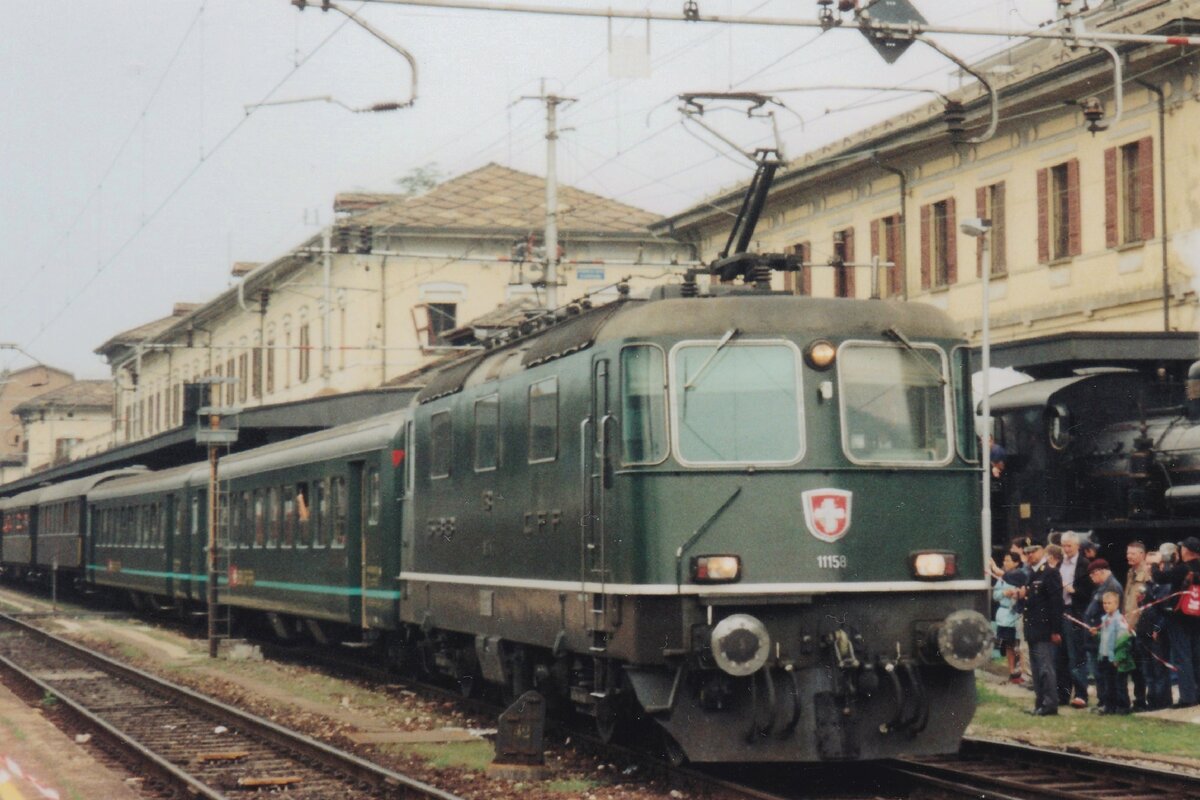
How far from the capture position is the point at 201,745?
52.7ft

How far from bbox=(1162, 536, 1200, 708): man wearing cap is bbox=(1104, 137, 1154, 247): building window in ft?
46.7

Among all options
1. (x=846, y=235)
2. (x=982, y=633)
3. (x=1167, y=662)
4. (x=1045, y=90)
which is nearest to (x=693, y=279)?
Result: (x=982, y=633)

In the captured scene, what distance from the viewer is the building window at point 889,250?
3725 cm

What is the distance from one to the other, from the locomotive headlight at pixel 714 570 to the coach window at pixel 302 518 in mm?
12917

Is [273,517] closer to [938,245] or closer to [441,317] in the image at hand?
[938,245]

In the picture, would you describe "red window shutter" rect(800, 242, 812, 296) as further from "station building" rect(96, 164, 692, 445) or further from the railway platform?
the railway platform

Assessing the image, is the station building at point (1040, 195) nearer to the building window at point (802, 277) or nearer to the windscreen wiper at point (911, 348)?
the building window at point (802, 277)

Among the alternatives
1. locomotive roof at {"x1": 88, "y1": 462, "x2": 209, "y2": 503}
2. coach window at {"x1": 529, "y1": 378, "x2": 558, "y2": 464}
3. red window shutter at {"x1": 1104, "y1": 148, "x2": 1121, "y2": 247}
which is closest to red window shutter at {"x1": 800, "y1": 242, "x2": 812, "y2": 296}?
red window shutter at {"x1": 1104, "y1": 148, "x2": 1121, "y2": 247}

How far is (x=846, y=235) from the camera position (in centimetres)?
3906

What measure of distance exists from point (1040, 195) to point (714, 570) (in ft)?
73.9

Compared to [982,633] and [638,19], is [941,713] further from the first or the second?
[638,19]

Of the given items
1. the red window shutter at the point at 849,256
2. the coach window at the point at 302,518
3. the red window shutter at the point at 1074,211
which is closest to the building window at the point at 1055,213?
the red window shutter at the point at 1074,211

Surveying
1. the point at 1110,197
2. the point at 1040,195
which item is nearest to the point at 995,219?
the point at 1040,195

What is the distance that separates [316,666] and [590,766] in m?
11.4
